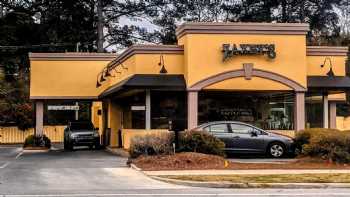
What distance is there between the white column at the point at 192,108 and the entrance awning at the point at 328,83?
555 centimetres

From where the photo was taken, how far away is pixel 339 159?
24.7 metres

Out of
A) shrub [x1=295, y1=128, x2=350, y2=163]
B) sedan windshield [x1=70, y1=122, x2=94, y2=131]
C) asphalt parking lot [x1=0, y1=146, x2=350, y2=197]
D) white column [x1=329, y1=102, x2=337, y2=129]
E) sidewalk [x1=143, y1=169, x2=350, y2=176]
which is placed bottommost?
asphalt parking lot [x1=0, y1=146, x2=350, y2=197]

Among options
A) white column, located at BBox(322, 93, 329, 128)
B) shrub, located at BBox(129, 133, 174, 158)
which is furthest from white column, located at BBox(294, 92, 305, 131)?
shrub, located at BBox(129, 133, 174, 158)

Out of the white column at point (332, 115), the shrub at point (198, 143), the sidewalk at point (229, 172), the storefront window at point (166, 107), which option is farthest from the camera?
the white column at point (332, 115)

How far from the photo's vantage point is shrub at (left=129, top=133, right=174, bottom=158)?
25.5 meters

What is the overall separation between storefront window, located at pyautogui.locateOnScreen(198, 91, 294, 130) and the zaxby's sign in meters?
2.42

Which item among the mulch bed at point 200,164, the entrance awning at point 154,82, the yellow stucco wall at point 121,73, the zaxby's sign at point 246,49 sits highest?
the zaxby's sign at point 246,49

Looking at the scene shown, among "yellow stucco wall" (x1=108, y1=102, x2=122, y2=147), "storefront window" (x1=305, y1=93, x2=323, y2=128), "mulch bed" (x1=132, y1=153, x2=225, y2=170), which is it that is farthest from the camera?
"yellow stucco wall" (x1=108, y1=102, x2=122, y2=147)

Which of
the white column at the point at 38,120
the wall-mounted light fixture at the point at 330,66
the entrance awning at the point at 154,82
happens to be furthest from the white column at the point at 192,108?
the white column at the point at 38,120

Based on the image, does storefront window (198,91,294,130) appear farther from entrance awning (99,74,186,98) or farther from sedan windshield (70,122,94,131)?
sedan windshield (70,122,94,131)

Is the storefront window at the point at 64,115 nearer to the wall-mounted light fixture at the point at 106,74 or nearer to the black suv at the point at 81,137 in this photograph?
the black suv at the point at 81,137

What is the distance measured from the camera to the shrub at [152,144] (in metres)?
25.5

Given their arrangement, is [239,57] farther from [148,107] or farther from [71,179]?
[71,179]

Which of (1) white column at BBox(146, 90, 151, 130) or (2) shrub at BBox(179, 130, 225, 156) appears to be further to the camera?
(1) white column at BBox(146, 90, 151, 130)
